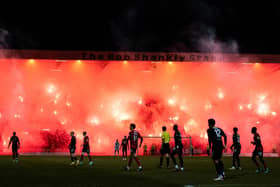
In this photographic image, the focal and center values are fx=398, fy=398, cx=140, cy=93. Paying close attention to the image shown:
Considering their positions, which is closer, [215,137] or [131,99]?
[215,137]

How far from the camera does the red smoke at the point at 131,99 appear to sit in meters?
41.7

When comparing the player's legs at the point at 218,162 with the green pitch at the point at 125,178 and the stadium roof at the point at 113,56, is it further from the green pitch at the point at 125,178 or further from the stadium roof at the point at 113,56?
the stadium roof at the point at 113,56

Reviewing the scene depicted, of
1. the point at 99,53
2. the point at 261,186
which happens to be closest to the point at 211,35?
the point at 99,53

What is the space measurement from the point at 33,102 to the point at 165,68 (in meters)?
14.5

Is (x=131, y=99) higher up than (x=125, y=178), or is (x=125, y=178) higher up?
(x=131, y=99)

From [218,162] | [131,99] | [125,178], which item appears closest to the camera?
[218,162]

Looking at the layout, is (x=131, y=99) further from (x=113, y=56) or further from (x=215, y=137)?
(x=215, y=137)

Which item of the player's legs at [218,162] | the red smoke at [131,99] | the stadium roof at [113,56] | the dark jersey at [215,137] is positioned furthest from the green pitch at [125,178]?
the red smoke at [131,99]

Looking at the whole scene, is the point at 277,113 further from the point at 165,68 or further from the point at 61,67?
the point at 61,67

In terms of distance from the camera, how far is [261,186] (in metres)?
11.0

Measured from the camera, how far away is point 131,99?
43.7 m

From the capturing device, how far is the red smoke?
41688 millimetres

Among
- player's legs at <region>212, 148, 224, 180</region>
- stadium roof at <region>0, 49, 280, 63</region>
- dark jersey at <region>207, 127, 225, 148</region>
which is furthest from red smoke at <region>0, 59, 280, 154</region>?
player's legs at <region>212, 148, 224, 180</region>

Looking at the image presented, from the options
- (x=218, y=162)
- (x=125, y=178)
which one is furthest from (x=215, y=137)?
(x=125, y=178)
